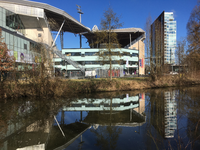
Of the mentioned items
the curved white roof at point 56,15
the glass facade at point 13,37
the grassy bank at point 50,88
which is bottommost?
the grassy bank at point 50,88

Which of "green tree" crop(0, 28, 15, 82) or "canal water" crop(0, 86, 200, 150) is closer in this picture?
Result: "canal water" crop(0, 86, 200, 150)

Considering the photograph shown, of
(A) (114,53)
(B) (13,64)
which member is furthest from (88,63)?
(B) (13,64)

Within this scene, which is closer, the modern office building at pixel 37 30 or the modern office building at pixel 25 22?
the modern office building at pixel 25 22

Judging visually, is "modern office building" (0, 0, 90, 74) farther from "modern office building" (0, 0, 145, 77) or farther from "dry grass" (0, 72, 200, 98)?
"dry grass" (0, 72, 200, 98)

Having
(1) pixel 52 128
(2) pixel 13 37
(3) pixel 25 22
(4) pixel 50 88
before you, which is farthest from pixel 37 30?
(1) pixel 52 128

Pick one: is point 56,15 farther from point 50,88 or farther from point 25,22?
point 50,88

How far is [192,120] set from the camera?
6.77m

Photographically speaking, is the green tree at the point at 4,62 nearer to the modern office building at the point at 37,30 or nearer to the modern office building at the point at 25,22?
the modern office building at the point at 37,30

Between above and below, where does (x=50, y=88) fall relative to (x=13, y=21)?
below

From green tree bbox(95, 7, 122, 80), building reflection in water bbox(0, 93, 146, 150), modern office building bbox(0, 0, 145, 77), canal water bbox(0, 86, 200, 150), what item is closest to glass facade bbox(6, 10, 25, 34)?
modern office building bbox(0, 0, 145, 77)

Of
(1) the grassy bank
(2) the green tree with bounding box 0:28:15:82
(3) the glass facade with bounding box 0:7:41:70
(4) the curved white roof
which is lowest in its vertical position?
(1) the grassy bank

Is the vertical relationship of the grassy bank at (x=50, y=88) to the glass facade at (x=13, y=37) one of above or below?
below

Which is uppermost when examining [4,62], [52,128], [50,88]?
[4,62]

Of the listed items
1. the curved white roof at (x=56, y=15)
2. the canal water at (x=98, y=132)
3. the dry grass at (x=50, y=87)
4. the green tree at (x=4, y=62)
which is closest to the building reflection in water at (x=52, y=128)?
the canal water at (x=98, y=132)
